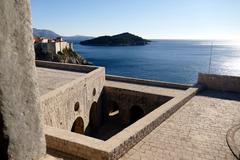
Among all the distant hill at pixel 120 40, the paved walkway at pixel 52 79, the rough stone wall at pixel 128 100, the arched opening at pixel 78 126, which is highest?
the distant hill at pixel 120 40

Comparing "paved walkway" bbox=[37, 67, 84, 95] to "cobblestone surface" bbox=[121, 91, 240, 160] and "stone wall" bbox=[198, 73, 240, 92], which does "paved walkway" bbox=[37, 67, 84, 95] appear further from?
"stone wall" bbox=[198, 73, 240, 92]

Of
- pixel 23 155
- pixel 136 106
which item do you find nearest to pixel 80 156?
pixel 23 155

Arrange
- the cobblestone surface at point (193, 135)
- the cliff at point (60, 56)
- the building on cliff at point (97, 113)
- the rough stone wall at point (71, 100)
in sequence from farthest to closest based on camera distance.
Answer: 1. the cliff at point (60, 56)
2. the rough stone wall at point (71, 100)
3. the cobblestone surface at point (193, 135)
4. the building on cliff at point (97, 113)

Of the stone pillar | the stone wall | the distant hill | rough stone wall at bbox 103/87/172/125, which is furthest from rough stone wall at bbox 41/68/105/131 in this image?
the distant hill

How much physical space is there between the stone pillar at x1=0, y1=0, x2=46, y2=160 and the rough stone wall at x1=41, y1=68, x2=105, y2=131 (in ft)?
28.3

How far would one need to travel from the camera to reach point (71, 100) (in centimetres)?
1430

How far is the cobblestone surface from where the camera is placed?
8117mm

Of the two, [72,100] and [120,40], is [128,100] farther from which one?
[120,40]

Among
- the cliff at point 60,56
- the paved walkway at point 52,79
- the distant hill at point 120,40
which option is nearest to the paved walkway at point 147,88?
the paved walkway at point 52,79

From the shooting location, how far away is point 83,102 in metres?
16.0

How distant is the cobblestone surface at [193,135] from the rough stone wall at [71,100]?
17.5ft

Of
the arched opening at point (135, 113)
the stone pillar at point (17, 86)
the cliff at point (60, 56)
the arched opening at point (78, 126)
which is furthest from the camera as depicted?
the cliff at point (60, 56)

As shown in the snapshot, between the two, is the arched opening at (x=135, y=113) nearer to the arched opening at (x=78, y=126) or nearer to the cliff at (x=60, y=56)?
the arched opening at (x=78, y=126)

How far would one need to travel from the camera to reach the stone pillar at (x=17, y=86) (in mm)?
2359
